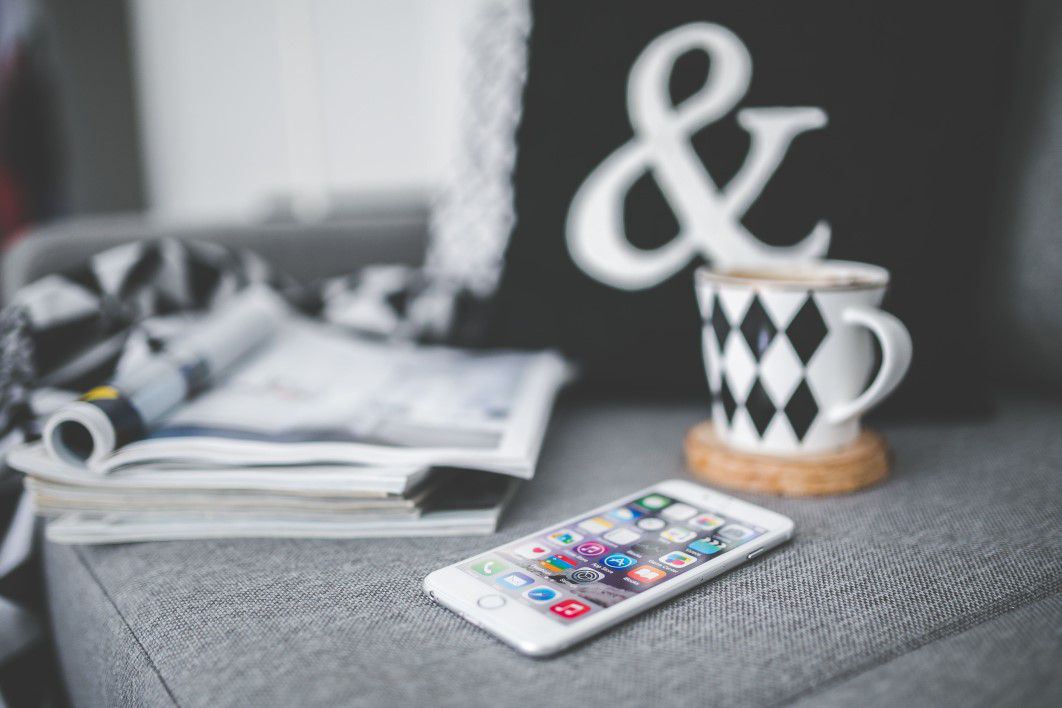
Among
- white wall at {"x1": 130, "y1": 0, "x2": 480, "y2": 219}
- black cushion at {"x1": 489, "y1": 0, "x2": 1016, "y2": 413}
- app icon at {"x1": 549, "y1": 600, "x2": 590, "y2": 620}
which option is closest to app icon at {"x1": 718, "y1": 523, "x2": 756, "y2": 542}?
app icon at {"x1": 549, "y1": 600, "x2": 590, "y2": 620}

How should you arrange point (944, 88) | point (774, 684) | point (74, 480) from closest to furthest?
point (774, 684) → point (74, 480) → point (944, 88)

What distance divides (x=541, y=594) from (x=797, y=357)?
23cm

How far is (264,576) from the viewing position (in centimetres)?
40

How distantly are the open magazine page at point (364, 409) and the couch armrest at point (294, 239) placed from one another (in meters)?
0.17

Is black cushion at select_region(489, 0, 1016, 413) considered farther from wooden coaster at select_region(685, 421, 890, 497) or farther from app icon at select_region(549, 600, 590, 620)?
app icon at select_region(549, 600, 590, 620)

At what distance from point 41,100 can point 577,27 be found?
1.90m

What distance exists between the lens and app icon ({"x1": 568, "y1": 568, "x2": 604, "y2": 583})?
360mm

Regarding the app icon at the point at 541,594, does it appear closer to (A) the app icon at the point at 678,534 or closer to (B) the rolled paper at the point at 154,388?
(A) the app icon at the point at 678,534

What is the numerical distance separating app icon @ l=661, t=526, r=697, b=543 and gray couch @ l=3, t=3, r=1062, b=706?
31 mm

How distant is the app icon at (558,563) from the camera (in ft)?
1.22

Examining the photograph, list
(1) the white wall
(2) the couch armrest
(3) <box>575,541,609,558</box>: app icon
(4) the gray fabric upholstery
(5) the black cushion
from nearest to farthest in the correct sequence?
(4) the gray fabric upholstery → (3) <box>575,541,609,558</box>: app icon → (5) the black cushion → (2) the couch armrest → (1) the white wall

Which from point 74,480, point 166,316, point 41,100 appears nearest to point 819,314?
point 74,480

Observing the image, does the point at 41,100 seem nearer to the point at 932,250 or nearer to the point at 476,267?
the point at 476,267

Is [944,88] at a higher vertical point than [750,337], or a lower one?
higher
